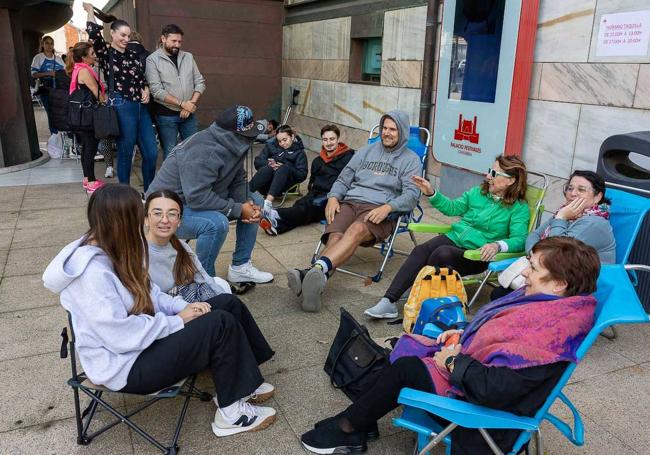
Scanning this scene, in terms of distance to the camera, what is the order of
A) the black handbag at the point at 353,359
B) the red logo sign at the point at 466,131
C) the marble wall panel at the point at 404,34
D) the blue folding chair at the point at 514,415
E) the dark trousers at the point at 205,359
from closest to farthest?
1. the blue folding chair at the point at 514,415
2. the dark trousers at the point at 205,359
3. the black handbag at the point at 353,359
4. the red logo sign at the point at 466,131
5. the marble wall panel at the point at 404,34

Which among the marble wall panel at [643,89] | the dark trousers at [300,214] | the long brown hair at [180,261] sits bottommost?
the dark trousers at [300,214]

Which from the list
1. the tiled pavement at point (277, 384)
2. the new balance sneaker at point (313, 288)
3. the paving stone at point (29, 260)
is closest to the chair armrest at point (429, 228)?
the tiled pavement at point (277, 384)

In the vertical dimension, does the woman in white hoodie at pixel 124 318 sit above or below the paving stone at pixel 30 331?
above

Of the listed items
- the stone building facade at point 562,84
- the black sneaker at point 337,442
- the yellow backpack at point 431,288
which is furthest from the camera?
the stone building facade at point 562,84

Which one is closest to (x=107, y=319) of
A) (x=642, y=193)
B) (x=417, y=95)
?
(x=642, y=193)

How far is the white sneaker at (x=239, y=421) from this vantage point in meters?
2.50

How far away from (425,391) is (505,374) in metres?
0.36

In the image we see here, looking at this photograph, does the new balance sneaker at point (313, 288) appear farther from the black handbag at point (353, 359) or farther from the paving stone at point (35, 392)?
the paving stone at point (35, 392)

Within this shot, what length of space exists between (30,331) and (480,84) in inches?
185

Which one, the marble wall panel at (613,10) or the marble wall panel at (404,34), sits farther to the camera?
the marble wall panel at (404,34)

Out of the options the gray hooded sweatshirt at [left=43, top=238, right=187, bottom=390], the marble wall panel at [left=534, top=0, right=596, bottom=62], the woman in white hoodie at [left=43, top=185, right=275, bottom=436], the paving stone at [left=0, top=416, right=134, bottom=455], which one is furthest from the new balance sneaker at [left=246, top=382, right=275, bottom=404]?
the marble wall panel at [left=534, top=0, right=596, bottom=62]

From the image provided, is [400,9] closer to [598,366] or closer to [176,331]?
[598,366]

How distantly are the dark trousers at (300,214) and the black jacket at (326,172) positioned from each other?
4.8 inches

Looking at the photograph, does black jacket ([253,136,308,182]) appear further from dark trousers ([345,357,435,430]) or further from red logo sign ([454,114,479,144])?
dark trousers ([345,357,435,430])
